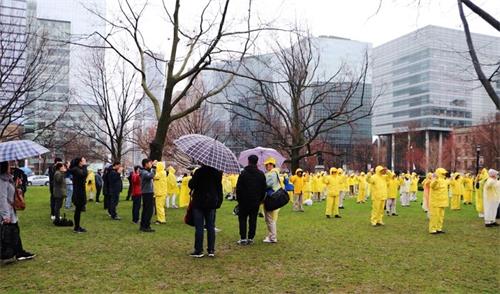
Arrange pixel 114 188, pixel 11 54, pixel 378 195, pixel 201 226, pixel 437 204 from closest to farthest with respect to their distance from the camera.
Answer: pixel 201 226, pixel 437 204, pixel 378 195, pixel 114 188, pixel 11 54

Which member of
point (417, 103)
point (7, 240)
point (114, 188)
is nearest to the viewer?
point (7, 240)

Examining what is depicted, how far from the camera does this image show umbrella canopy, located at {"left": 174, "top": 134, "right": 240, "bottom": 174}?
801 cm

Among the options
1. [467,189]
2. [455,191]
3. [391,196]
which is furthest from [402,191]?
[391,196]

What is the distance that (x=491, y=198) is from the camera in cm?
1445

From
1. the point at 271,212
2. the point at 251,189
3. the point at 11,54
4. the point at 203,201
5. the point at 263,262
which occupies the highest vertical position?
the point at 11,54

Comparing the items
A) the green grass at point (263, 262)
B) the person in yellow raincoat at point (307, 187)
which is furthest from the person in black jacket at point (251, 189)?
the person in yellow raincoat at point (307, 187)

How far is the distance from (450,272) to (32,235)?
9.10 meters

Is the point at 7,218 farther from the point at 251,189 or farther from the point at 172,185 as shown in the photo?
the point at 172,185

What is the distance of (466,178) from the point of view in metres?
24.1

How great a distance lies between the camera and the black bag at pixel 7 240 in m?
7.52

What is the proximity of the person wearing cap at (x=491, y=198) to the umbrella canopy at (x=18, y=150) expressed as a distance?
42.1 feet

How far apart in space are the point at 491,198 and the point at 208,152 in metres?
10.5

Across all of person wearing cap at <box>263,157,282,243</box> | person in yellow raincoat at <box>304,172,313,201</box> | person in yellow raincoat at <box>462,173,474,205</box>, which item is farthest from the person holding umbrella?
person in yellow raincoat at <box>462,173,474,205</box>

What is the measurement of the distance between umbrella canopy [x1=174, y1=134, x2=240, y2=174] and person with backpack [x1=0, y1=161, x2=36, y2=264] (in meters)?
2.82
